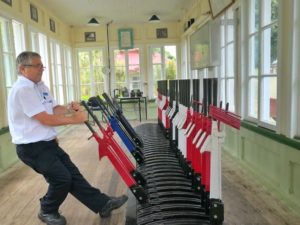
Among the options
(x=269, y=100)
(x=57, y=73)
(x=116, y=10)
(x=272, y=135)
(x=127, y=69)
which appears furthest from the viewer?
(x=127, y=69)

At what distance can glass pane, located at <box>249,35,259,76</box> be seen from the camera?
3807 mm

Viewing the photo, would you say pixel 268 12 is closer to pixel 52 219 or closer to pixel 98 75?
pixel 52 219

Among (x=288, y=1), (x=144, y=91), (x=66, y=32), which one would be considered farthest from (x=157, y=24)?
(x=288, y=1)

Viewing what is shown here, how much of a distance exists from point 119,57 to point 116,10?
214 cm

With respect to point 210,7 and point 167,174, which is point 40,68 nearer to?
point 167,174

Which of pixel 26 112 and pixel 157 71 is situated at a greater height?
pixel 157 71

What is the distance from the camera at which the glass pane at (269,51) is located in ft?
10.9

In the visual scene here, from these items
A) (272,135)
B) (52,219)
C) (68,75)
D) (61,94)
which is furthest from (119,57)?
(52,219)

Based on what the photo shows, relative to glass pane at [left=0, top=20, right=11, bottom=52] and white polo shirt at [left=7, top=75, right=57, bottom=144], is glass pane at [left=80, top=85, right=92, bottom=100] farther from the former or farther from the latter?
white polo shirt at [left=7, top=75, right=57, bottom=144]

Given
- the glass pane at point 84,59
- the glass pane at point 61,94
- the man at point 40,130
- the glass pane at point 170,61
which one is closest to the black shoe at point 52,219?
the man at point 40,130

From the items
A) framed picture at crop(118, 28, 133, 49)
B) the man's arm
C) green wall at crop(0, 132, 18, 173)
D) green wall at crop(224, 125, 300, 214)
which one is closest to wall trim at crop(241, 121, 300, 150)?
green wall at crop(224, 125, 300, 214)

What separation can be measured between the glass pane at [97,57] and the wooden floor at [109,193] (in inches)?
217

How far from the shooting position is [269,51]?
11.4ft

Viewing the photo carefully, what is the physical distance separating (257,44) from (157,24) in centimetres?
608
